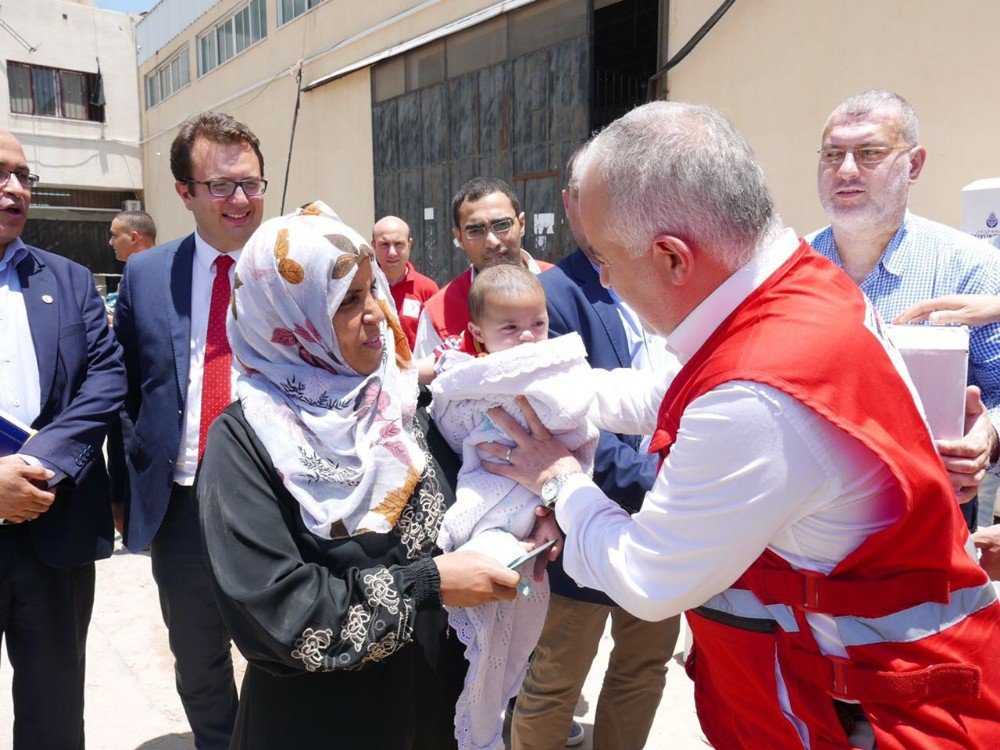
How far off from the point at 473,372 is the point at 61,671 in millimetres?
1734

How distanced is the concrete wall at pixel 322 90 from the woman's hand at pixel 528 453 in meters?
9.23

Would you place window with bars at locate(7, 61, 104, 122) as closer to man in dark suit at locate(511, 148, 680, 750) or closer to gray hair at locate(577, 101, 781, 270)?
man in dark suit at locate(511, 148, 680, 750)

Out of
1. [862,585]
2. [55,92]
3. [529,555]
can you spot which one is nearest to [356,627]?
[529,555]

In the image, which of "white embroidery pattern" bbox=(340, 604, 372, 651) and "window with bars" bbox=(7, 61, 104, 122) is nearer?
"white embroidery pattern" bbox=(340, 604, 372, 651)

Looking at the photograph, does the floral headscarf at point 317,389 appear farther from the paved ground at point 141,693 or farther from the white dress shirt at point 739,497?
the paved ground at point 141,693

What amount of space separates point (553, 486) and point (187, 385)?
4.93 ft

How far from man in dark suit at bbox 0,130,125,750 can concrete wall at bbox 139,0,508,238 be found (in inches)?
340

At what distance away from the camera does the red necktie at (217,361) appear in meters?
2.50

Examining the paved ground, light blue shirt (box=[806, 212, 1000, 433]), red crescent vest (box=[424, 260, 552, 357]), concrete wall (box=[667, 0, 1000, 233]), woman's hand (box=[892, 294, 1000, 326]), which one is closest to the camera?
woman's hand (box=[892, 294, 1000, 326])

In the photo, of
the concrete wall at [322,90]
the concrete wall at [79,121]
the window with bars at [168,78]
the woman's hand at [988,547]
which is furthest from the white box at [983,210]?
the concrete wall at [79,121]

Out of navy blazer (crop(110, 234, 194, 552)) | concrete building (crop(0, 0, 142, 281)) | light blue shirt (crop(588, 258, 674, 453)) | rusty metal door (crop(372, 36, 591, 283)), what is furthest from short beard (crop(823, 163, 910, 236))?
concrete building (crop(0, 0, 142, 281))

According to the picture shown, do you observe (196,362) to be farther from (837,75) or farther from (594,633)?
(837,75)

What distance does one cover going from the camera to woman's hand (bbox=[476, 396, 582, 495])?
5.54ft

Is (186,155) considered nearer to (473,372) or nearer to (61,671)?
(473,372)
